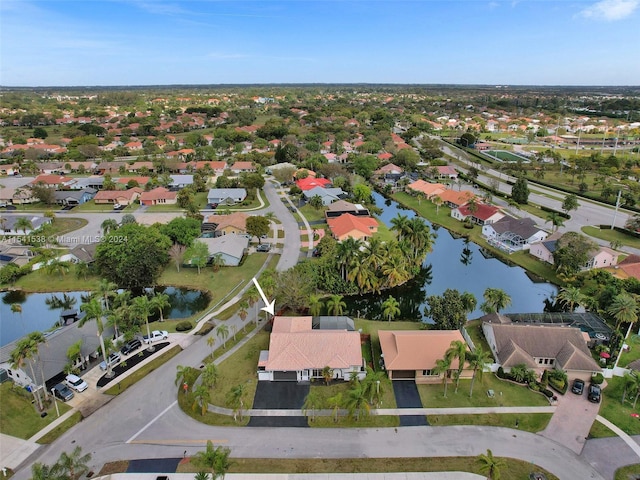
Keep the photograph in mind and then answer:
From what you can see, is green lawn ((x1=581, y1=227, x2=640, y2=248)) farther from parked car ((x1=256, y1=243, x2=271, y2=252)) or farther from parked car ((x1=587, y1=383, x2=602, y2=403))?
parked car ((x1=256, y1=243, x2=271, y2=252))

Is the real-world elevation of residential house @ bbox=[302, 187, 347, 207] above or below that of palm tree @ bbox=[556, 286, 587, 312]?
above

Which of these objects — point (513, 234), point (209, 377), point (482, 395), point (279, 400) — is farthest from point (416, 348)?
point (513, 234)

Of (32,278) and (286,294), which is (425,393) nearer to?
(286,294)

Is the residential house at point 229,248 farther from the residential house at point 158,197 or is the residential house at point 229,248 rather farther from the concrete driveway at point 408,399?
the residential house at point 158,197

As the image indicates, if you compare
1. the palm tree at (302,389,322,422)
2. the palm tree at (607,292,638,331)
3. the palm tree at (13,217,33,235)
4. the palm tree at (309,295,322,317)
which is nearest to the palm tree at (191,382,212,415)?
the palm tree at (302,389,322,422)

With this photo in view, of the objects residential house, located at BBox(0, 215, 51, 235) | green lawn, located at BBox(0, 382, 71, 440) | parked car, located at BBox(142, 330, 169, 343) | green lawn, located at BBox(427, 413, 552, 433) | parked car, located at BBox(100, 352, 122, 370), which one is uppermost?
residential house, located at BBox(0, 215, 51, 235)

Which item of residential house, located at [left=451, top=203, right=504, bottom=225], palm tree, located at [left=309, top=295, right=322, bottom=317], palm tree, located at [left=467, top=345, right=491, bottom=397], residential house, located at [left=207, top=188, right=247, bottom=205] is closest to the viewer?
palm tree, located at [left=467, top=345, right=491, bottom=397]

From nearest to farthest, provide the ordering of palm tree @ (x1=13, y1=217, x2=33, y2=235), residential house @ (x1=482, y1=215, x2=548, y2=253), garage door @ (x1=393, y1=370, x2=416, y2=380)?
garage door @ (x1=393, y1=370, x2=416, y2=380), residential house @ (x1=482, y1=215, x2=548, y2=253), palm tree @ (x1=13, y1=217, x2=33, y2=235)

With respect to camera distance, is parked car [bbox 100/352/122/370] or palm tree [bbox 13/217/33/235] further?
palm tree [bbox 13/217/33/235]
